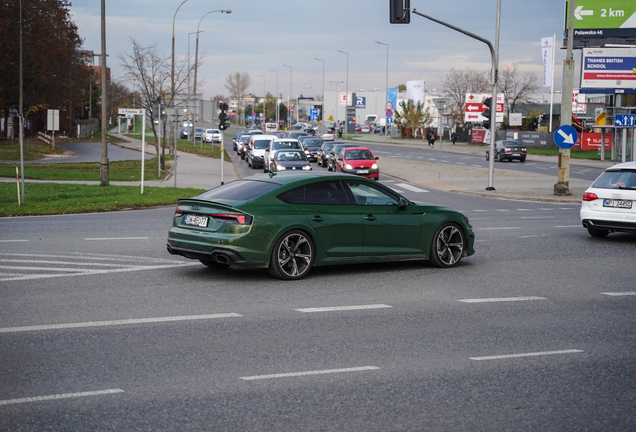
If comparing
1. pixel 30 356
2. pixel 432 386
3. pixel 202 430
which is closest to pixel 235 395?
pixel 202 430

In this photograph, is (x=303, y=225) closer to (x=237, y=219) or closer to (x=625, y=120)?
(x=237, y=219)

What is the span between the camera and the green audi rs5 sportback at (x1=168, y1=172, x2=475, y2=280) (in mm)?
9422

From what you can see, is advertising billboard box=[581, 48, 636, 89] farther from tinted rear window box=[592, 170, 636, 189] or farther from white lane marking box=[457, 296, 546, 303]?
white lane marking box=[457, 296, 546, 303]

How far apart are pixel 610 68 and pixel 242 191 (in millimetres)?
42792

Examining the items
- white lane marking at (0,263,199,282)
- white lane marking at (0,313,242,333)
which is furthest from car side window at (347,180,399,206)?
white lane marking at (0,313,242,333)

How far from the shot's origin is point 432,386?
217 inches

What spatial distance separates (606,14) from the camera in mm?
51500

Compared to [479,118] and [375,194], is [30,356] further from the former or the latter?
[479,118]

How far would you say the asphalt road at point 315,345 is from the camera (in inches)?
194

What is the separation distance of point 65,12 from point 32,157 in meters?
29.2

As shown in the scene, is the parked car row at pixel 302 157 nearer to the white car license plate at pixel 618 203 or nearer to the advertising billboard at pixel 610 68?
the advertising billboard at pixel 610 68

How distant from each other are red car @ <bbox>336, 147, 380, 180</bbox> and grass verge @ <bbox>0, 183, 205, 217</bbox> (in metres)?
10.9

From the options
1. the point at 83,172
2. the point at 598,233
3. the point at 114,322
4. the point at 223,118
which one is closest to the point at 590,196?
the point at 598,233

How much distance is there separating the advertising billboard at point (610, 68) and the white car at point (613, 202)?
35.9 m
